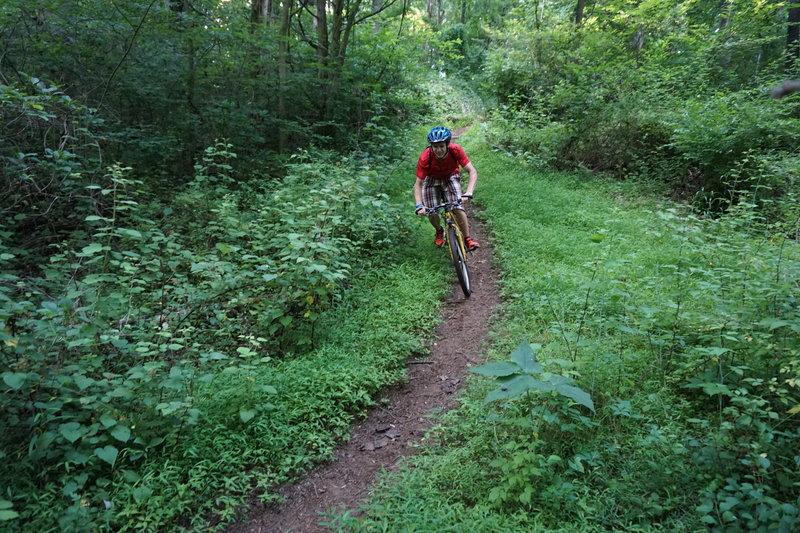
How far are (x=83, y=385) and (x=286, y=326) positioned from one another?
2.07m

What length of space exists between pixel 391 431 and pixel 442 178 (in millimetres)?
4320

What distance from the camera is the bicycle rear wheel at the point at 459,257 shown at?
19.2ft

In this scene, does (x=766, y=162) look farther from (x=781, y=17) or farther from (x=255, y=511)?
(x=781, y=17)

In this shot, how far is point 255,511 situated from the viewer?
2918mm

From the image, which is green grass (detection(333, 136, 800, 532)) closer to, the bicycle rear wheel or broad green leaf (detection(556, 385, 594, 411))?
broad green leaf (detection(556, 385, 594, 411))

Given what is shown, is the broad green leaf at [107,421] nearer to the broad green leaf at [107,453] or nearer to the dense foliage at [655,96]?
the broad green leaf at [107,453]

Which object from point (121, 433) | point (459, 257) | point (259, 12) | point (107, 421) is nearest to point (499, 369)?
point (121, 433)

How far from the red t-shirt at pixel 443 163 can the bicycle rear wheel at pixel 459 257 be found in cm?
112

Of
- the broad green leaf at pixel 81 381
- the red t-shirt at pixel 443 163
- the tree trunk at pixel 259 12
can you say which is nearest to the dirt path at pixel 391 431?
the broad green leaf at pixel 81 381

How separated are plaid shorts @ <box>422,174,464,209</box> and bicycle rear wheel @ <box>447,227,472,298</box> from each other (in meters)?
0.85

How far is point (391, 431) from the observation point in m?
3.73

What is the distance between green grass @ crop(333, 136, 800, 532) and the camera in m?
2.37

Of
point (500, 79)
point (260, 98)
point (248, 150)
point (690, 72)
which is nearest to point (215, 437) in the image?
point (248, 150)

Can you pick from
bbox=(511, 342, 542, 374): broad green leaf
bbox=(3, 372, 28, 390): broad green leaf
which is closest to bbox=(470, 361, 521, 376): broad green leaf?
bbox=(511, 342, 542, 374): broad green leaf
